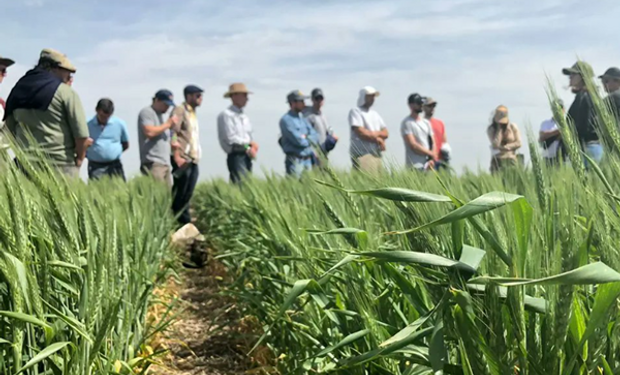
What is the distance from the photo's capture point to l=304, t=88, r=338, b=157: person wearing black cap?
286 inches

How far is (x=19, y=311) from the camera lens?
123 cm

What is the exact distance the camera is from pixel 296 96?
672 cm

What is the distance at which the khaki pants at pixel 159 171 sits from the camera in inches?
240

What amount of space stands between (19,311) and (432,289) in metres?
0.78

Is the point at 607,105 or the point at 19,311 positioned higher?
the point at 607,105

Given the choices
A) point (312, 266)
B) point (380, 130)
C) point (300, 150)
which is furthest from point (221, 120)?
point (312, 266)

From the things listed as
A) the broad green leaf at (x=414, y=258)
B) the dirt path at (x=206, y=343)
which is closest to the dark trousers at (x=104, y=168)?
the dirt path at (x=206, y=343)

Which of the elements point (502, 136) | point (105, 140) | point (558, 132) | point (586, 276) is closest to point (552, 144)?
point (502, 136)

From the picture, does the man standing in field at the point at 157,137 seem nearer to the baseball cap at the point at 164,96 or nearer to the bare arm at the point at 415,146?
the baseball cap at the point at 164,96

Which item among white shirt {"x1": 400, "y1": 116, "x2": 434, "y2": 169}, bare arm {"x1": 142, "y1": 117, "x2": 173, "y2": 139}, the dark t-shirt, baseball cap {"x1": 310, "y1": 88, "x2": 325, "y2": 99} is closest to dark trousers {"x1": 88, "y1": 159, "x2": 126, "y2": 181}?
bare arm {"x1": 142, "y1": 117, "x2": 173, "y2": 139}

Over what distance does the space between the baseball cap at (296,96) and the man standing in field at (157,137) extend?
4.14 ft

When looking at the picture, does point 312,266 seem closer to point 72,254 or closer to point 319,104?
point 72,254

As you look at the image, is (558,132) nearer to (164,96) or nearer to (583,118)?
(583,118)

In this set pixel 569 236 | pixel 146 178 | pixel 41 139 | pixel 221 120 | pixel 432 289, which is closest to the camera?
pixel 569 236
